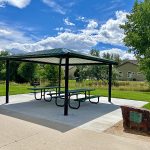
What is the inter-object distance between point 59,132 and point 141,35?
583 centimetres

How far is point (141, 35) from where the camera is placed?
9.52 meters

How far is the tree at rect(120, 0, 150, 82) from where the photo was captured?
9031 mm

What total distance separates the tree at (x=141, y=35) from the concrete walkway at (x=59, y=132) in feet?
8.16

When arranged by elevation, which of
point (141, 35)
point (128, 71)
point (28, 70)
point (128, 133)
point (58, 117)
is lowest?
point (128, 133)

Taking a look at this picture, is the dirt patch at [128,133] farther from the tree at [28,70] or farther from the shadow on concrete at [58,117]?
the tree at [28,70]

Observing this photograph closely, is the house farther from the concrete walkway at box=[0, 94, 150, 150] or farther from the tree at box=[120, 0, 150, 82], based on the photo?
the concrete walkway at box=[0, 94, 150, 150]

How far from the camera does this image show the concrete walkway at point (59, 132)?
4.90 m

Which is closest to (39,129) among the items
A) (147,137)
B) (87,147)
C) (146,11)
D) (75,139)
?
(75,139)

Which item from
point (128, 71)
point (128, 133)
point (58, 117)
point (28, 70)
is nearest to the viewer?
point (128, 133)

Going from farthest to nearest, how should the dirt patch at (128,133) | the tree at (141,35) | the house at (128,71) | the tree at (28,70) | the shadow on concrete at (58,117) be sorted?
the house at (128,71)
the tree at (28,70)
the tree at (141,35)
the shadow on concrete at (58,117)
the dirt patch at (128,133)

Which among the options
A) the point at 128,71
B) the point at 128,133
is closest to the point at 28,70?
the point at 128,133

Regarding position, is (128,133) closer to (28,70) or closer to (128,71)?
(28,70)

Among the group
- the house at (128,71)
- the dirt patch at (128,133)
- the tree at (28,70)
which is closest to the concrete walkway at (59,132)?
the dirt patch at (128,133)

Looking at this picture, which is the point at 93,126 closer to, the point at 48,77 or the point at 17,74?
the point at 48,77
